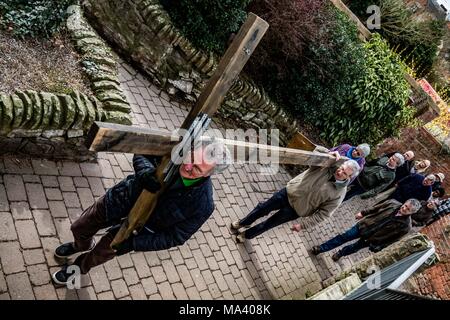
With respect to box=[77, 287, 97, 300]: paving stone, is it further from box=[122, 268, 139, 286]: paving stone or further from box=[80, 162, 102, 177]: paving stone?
box=[80, 162, 102, 177]: paving stone

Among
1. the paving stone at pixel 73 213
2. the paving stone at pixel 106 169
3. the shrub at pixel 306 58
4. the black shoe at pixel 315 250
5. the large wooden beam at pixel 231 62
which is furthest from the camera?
the shrub at pixel 306 58

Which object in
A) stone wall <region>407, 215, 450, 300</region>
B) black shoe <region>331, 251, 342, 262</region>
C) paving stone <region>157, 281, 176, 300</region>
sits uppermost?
paving stone <region>157, 281, 176, 300</region>

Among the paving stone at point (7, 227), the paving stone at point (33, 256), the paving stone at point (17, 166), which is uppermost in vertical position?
the paving stone at point (17, 166)

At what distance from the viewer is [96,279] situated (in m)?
4.20

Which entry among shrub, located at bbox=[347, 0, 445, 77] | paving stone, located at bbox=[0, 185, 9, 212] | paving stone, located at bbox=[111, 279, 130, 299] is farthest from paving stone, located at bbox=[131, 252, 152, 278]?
shrub, located at bbox=[347, 0, 445, 77]

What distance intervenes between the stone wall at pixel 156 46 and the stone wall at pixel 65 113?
43.7 inches

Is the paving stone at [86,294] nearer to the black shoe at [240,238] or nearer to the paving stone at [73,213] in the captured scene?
the paving stone at [73,213]

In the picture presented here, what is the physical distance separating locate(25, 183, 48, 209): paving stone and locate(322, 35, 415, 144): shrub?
21.6 ft

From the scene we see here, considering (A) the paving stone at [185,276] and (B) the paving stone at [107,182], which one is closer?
(A) the paving stone at [185,276]

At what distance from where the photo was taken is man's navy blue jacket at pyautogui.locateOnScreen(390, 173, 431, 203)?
799 centimetres

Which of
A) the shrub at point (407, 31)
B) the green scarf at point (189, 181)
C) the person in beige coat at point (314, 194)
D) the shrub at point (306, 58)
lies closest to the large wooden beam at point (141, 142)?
the green scarf at point (189, 181)

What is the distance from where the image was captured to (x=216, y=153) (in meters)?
3.05

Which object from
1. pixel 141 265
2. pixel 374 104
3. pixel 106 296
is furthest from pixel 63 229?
pixel 374 104

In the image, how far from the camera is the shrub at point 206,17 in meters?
6.74
